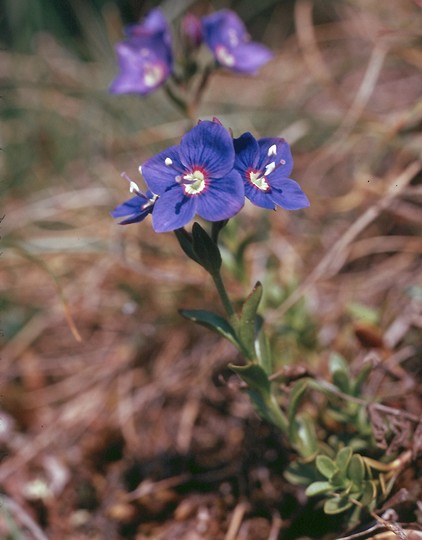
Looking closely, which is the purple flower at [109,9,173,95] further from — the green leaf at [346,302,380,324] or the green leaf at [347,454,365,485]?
the green leaf at [347,454,365,485]

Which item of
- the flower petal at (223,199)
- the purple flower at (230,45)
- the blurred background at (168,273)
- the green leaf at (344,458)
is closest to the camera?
the flower petal at (223,199)

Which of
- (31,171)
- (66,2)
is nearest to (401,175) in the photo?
(31,171)

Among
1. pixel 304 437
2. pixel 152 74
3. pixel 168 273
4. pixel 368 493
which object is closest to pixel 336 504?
pixel 368 493

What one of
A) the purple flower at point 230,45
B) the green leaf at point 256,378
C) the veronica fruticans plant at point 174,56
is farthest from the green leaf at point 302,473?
the purple flower at point 230,45

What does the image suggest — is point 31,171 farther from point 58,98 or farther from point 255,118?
point 255,118

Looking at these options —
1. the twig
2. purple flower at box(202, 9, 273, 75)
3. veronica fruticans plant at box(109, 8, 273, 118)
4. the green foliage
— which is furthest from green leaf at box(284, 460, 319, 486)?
purple flower at box(202, 9, 273, 75)

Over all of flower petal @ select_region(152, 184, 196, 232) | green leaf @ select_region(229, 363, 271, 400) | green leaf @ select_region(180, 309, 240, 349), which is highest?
flower petal @ select_region(152, 184, 196, 232)

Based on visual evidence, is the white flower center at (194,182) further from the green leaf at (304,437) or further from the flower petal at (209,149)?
the green leaf at (304,437)
